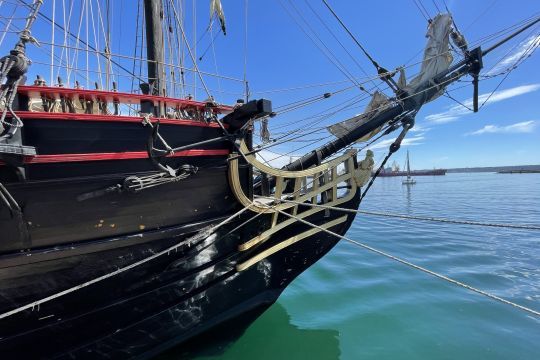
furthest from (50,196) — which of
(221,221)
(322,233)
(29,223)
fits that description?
(322,233)

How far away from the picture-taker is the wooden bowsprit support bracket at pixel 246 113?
11.3 ft

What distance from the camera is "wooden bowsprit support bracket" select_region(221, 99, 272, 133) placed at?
346cm

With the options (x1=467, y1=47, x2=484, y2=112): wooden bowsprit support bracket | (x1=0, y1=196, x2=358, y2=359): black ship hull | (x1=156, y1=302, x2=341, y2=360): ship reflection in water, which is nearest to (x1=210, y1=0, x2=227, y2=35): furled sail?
(x1=0, y1=196, x2=358, y2=359): black ship hull

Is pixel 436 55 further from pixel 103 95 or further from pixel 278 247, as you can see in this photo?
pixel 103 95

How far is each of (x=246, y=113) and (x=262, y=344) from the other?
3400 millimetres

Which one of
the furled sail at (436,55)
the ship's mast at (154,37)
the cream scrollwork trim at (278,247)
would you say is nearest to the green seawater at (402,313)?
the cream scrollwork trim at (278,247)

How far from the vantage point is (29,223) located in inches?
112

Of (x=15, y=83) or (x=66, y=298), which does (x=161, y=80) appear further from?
(x=66, y=298)

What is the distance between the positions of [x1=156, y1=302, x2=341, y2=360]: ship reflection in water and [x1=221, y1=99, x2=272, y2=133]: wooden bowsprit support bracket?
2765 millimetres

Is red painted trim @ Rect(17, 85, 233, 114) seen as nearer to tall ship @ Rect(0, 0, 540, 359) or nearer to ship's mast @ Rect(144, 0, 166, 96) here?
tall ship @ Rect(0, 0, 540, 359)

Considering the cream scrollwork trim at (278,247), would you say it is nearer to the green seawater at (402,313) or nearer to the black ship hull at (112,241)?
the black ship hull at (112,241)

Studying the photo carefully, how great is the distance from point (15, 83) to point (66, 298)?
206 cm

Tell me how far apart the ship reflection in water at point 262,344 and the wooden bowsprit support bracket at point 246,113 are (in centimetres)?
277

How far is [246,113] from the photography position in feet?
11.9
